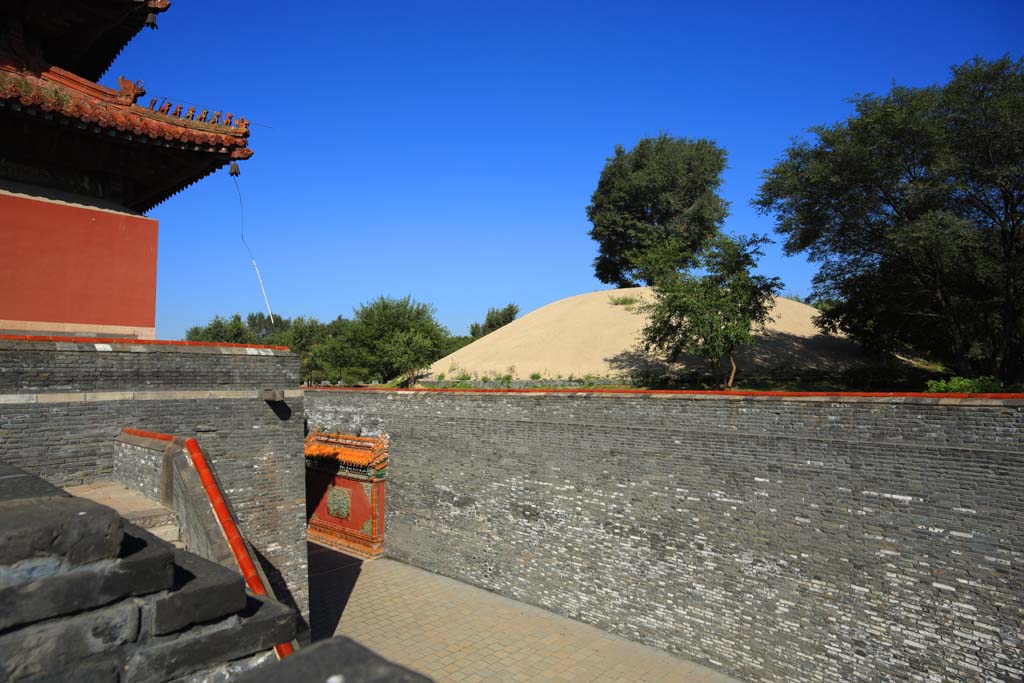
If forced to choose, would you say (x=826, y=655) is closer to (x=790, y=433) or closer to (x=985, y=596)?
(x=985, y=596)

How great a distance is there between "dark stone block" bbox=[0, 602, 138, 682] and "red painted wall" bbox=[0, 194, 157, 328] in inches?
348

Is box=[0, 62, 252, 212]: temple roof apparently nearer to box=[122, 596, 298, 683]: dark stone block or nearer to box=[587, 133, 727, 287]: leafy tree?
box=[122, 596, 298, 683]: dark stone block

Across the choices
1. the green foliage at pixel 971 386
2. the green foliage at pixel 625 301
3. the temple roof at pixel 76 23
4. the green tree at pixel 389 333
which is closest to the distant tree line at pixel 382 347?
the green tree at pixel 389 333

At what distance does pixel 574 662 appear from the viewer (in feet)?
33.3

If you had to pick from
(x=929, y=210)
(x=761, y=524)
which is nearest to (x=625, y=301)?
(x=929, y=210)

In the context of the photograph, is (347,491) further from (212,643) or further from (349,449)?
(212,643)

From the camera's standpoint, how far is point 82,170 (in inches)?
376

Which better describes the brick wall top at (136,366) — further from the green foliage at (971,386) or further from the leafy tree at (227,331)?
the leafy tree at (227,331)

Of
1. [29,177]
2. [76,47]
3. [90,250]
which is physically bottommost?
[90,250]

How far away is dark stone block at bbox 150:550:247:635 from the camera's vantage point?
2.47 meters

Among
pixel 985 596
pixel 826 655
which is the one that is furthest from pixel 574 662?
pixel 985 596

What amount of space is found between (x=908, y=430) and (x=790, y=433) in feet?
4.95

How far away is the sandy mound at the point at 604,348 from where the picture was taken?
2353 cm

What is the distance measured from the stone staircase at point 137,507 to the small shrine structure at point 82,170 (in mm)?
2794
